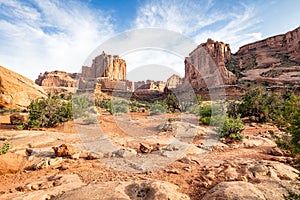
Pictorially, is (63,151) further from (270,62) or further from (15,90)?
(270,62)

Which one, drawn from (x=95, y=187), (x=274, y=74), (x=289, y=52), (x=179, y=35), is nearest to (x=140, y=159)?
(x=95, y=187)

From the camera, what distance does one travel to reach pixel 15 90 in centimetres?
2062

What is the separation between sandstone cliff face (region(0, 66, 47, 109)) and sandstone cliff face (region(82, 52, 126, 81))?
5552 cm

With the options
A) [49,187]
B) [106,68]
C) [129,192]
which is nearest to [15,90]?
[49,187]

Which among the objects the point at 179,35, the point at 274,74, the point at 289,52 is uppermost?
the point at 289,52

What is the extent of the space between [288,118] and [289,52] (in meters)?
78.2

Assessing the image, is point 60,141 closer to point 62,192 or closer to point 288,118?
point 62,192

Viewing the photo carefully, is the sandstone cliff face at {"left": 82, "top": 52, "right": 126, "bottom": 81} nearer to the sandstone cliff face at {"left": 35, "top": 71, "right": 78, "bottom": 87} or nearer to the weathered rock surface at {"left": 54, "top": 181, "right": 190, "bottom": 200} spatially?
the sandstone cliff face at {"left": 35, "top": 71, "right": 78, "bottom": 87}

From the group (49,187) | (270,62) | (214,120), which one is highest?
(270,62)

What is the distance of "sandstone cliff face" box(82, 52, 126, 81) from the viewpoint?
8057cm

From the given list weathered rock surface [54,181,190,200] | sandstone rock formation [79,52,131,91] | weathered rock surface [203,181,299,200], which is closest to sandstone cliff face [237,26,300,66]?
sandstone rock formation [79,52,131,91]

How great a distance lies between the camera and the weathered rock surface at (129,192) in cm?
411

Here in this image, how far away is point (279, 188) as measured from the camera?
14.1ft

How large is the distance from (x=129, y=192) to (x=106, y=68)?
7956 cm
